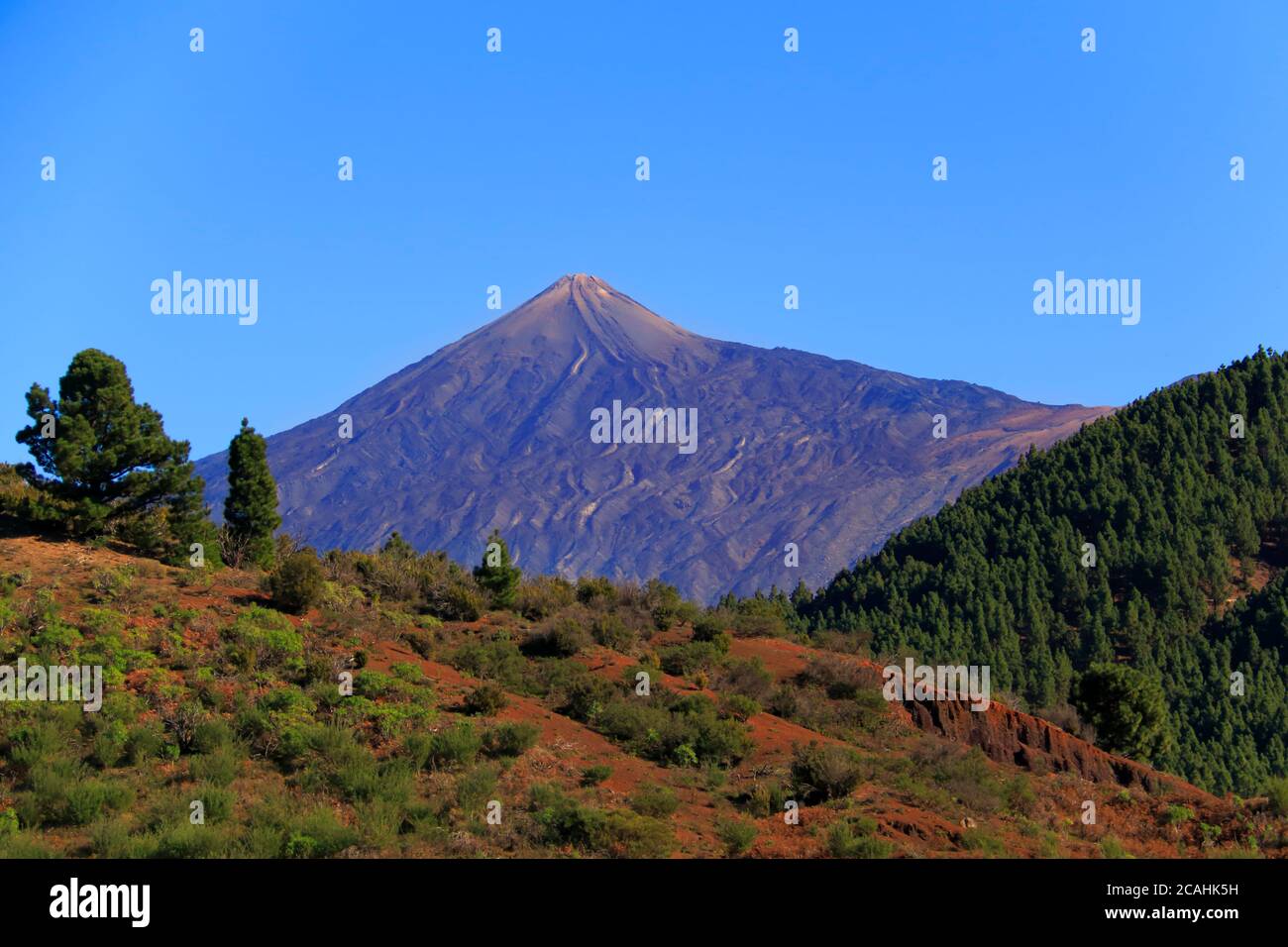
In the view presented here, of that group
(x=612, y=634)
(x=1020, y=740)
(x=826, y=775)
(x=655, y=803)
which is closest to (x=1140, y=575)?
(x=1020, y=740)

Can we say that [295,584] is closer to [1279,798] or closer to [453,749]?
[453,749]

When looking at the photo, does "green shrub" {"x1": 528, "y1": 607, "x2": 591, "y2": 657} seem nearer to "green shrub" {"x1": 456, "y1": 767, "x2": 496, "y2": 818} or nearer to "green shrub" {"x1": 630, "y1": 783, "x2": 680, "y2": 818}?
"green shrub" {"x1": 456, "y1": 767, "x2": 496, "y2": 818}

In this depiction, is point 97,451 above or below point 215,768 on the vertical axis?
above

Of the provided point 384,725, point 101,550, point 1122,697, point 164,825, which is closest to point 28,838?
point 164,825

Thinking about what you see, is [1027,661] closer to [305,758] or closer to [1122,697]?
[1122,697]

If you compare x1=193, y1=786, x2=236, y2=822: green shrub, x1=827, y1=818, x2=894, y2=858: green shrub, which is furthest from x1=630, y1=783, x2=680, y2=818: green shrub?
x1=193, y1=786, x2=236, y2=822: green shrub
